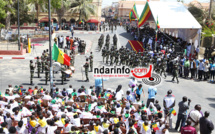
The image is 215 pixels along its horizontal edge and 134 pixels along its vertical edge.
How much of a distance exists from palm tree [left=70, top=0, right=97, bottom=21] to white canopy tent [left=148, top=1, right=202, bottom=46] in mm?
24547

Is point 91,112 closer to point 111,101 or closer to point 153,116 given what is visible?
point 111,101

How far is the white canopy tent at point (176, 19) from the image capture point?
77.7 feet

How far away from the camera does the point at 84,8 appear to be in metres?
49.7

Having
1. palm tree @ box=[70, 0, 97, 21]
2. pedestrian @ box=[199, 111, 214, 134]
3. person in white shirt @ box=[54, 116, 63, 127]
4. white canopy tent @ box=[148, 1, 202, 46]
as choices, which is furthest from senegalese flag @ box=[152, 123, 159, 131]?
palm tree @ box=[70, 0, 97, 21]

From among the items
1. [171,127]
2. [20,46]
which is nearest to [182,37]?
[20,46]

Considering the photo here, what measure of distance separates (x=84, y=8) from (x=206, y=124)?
145 ft

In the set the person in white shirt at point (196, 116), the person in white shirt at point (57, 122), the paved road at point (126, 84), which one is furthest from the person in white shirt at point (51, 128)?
the paved road at point (126, 84)

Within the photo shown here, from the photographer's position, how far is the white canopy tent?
2369 centimetres

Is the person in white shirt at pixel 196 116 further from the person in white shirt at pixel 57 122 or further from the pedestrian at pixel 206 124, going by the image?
the person in white shirt at pixel 57 122

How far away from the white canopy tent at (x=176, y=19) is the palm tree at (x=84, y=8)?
2455cm

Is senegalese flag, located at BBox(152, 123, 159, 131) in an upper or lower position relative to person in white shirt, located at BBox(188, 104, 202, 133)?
lower

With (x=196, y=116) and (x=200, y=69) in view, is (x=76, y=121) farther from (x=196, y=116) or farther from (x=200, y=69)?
(x=200, y=69)

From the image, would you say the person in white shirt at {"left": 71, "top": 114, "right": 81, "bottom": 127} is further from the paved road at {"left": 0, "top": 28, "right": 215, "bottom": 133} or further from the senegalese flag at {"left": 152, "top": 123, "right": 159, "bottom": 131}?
the paved road at {"left": 0, "top": 28, "right": 215, "bottom": 133}

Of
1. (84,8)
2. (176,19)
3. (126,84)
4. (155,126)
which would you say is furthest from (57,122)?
(84,8)
